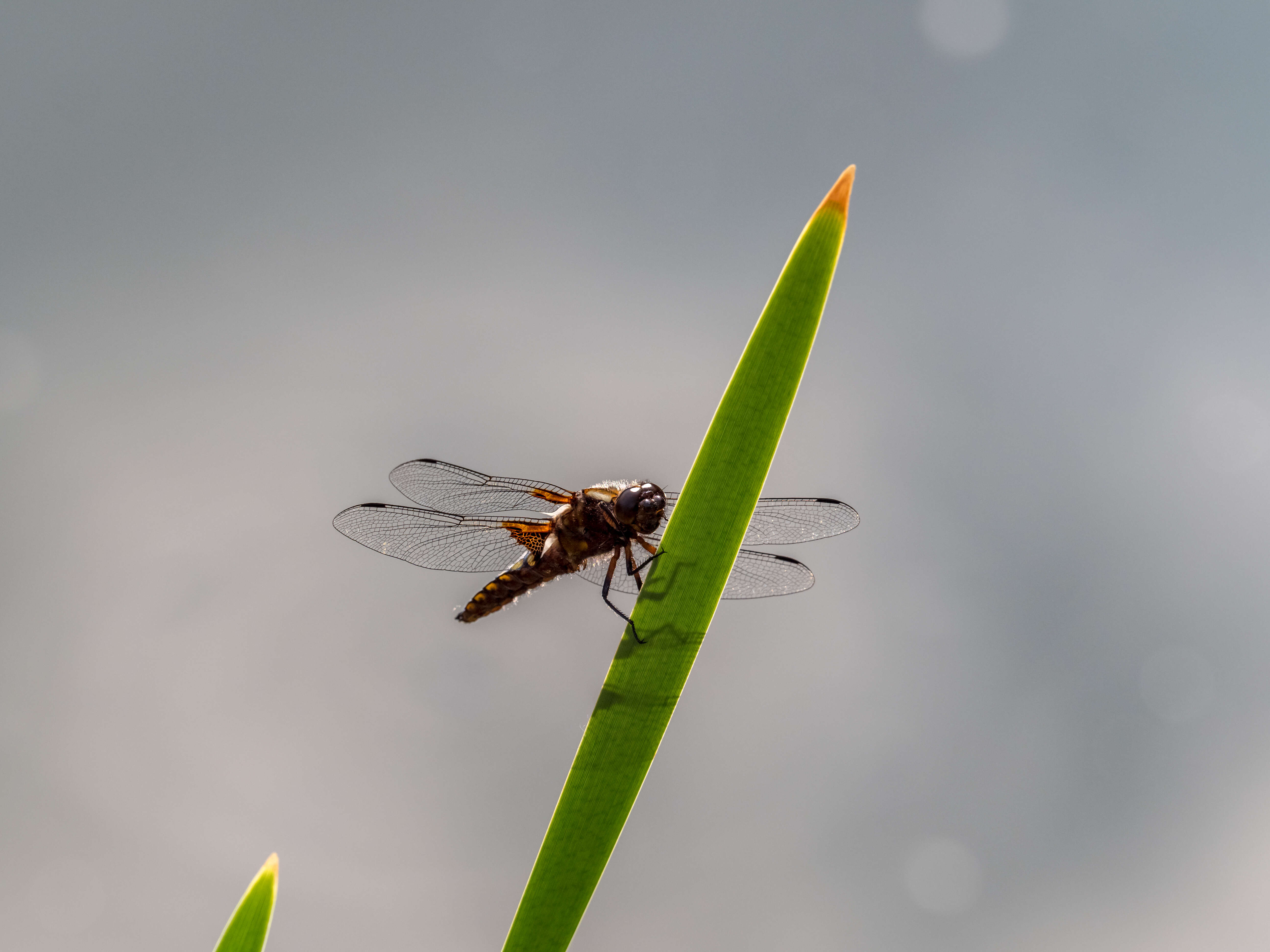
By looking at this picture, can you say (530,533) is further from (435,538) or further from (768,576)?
(768,576)

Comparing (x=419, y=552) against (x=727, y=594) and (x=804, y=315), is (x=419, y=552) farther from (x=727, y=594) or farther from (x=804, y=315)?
(x=804, y=315)

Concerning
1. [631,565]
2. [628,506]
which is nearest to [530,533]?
[631,565]

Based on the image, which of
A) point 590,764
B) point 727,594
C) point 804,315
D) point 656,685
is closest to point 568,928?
point 590,764

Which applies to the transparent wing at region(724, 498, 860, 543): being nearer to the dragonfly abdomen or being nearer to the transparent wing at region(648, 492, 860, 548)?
the transparent wing at region(648, 492, 860, 548)

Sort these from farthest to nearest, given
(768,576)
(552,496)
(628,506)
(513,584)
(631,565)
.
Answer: (768,576) → (513,584) → (552,496) → (631,565) → (628,506)

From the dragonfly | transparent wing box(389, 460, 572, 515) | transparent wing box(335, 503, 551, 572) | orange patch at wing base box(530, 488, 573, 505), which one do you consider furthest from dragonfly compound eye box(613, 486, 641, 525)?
transparent wing box(335, 503, 551, 572)

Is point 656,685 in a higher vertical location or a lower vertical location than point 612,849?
higher
